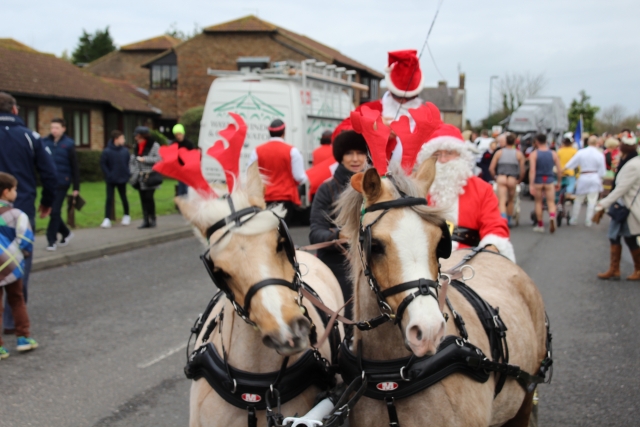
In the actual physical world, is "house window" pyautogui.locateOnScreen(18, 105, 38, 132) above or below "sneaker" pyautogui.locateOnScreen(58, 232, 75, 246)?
above

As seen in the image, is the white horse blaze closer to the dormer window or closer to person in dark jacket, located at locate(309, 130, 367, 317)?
person in dark jacket, located at locate(309, 130, 367, 317)

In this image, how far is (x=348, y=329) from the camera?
3.22 meters

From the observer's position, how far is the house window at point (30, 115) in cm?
2694

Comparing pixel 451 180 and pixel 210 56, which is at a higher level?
pixel 210 56

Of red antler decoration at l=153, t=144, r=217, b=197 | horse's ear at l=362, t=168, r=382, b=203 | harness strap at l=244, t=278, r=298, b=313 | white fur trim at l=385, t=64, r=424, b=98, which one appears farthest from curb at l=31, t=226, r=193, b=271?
harness strap at l=244, t=278, r=298, b=313

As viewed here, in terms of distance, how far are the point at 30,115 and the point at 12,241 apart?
24188 mm

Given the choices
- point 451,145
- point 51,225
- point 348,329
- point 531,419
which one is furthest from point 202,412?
point 51,225

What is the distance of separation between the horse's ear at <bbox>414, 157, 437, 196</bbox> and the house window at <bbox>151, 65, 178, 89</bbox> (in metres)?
44.2

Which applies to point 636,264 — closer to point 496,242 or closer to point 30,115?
point 496,242

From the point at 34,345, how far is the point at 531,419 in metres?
4.66

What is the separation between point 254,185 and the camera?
119 inches

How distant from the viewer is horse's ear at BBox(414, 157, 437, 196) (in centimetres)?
304

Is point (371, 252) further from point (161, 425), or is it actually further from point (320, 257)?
point (161, 425)

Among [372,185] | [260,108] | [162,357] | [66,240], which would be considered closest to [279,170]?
[162,357]
